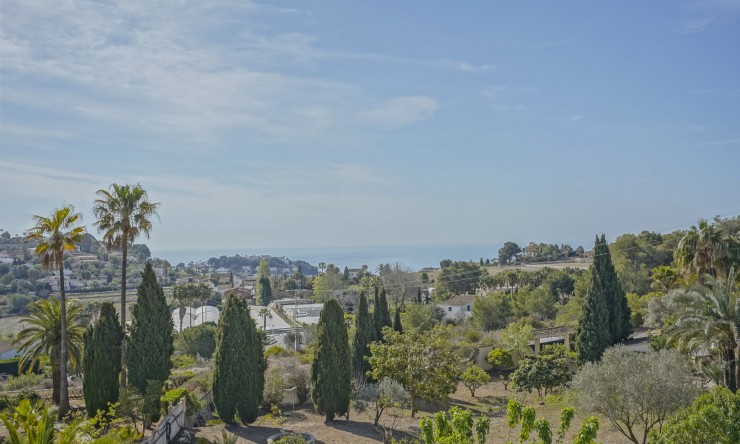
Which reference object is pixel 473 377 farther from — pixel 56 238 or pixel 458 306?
pixel 458 306

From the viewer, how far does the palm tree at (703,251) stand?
26453 millimetres

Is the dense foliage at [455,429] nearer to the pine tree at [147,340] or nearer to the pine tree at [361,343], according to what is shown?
the pine tree at [147,340]

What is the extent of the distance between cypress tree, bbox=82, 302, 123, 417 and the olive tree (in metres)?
16.6

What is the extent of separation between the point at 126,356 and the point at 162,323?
182cm

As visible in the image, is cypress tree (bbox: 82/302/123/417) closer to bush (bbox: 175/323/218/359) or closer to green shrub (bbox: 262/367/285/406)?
green shrub (bbox: 262/367/285/406)

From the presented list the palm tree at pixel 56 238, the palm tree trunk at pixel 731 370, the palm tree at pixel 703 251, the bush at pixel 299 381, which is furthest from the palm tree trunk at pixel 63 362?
the palm tree at pixel 703 251

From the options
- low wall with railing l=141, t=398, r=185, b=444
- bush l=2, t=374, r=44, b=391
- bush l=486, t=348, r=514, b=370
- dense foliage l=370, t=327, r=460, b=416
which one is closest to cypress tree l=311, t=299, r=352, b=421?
dense foliage l=370, t=327, r=460, b=416

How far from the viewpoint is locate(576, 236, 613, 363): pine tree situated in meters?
30.6

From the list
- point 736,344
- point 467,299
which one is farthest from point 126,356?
point 467,299

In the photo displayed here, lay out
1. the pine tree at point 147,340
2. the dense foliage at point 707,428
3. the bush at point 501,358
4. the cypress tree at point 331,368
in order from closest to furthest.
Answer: the dense foliage at point 707,428 → the pine tree at point 147,340 → the cypress tree at point 331,368 → the bush at point 501,358

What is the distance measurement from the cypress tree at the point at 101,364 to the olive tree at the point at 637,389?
1659 centimetres

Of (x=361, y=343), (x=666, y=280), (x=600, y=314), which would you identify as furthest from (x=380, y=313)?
(x=666, y=280)

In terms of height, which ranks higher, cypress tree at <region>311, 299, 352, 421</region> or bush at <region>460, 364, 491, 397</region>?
cypress tree at <region>311, 299, 352, 421</region>

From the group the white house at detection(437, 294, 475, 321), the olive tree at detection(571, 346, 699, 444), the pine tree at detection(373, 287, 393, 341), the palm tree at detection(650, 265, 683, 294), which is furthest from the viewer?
the white house at detection(437, 294, 475, 321)
